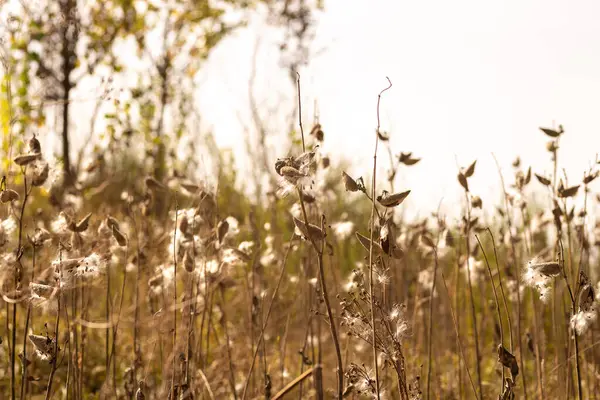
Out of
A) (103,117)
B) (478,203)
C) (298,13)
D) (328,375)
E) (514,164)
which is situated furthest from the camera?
(298,13)

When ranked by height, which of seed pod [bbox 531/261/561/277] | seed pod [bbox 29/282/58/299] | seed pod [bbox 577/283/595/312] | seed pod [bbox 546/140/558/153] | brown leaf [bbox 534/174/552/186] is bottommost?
seed pod [bbox 577/283/595/312]

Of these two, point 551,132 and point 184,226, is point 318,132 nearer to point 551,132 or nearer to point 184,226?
point 184,226

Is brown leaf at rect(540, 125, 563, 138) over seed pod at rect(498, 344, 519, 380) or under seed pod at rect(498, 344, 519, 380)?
over

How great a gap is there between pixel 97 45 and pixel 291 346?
2.64 metres

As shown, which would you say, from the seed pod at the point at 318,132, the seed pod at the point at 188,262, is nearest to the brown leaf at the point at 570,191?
the seed pod at the point at 318,132

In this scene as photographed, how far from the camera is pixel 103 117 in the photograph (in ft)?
13.9

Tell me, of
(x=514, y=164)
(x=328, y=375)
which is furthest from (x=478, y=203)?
(x=328, y=375)

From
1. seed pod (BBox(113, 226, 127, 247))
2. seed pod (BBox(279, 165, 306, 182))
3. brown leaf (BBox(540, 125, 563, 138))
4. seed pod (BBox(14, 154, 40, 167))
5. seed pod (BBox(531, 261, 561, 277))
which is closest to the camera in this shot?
seed pod (BBox(279, 165, 306, 182))

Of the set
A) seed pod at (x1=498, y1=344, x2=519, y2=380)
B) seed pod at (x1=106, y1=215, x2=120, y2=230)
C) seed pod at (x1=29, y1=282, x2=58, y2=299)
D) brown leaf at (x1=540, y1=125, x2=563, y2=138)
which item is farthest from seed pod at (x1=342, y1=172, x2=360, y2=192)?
brown leaf at (x1=540, y1=125, x2=563, y2=138)

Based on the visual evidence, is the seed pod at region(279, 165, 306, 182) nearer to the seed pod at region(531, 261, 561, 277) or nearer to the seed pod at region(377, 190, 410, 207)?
the seed pod at region(377, 190, 410, 207)

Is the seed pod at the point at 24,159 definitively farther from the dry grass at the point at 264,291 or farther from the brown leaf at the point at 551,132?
the brown leaf at the point at 551,132

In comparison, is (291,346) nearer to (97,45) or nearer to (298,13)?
(97,45)

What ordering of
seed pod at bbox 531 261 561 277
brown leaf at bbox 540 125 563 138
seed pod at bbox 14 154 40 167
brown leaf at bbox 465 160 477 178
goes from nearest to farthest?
seed pod at bbox 531 261 561 277 → seed pod at bbox 14 154 40 167 → brown leaf at bbox 465 160 477 178 → brown leaf at bbox 540 125 563 138

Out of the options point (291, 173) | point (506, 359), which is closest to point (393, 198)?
point (291, 173)
